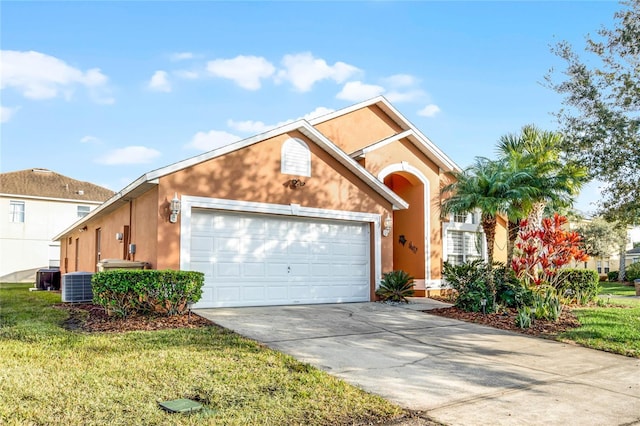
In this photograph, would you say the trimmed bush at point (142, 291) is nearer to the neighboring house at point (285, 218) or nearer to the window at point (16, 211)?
the neighboring house at point (285, 218)

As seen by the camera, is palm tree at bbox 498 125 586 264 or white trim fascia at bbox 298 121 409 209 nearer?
white trim fascia at bbox 298 121 409 209

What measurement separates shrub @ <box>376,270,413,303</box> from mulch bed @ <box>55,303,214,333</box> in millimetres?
6051

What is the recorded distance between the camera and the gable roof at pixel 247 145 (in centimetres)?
1120

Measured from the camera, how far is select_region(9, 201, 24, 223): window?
105ft

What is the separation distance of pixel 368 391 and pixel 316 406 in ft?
3.03

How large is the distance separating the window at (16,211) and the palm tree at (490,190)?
98.4 ft

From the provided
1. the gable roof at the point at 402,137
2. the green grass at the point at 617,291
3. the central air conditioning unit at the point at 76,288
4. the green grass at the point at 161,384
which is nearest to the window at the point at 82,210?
the central air conditioning unit at the point at 76,288

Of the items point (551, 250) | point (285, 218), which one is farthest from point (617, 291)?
point (285, 218)

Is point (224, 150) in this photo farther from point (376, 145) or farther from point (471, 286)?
point (471, 286)

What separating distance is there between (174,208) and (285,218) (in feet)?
10.6

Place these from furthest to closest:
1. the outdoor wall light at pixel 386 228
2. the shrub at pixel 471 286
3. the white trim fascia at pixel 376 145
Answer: the white trim fascia at pixel 376 145 < the outdoor wall light at pixel 386 228 < the shrub at pixel 471 286

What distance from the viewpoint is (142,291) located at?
965 centimetres

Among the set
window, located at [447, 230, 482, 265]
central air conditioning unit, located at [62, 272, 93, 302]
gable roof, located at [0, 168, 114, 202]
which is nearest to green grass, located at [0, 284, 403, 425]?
central air conditioning unit, located at [62, 272, 93, 302]

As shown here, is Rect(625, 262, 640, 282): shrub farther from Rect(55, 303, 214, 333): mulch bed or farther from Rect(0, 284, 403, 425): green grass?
Rect(0, 284, 403, 425): green grass
